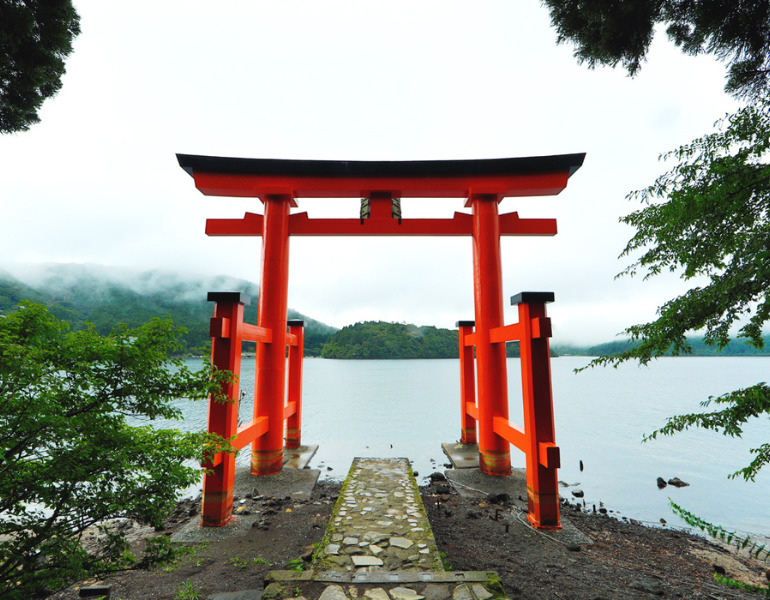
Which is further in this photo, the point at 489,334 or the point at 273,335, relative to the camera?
the point at 273,335

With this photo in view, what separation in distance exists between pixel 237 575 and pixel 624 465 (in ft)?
35.7

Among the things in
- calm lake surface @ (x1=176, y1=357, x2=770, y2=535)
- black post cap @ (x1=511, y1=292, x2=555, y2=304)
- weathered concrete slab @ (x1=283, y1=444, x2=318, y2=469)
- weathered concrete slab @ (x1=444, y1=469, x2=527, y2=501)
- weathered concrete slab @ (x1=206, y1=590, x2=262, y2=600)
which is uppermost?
black post cap @ (x1=511, y1=292, x2=555, y2=304)

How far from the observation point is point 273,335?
256 inches

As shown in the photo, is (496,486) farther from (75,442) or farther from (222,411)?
(75,442)

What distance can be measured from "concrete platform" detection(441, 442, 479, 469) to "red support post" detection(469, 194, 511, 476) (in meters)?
0.48

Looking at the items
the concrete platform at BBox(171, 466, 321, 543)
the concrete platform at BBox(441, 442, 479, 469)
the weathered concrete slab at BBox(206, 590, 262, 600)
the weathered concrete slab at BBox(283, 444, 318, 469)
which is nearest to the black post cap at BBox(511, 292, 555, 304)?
the weathered concrete slab at BBox(206, 590, 262, 600)

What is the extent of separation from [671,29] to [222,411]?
724cm

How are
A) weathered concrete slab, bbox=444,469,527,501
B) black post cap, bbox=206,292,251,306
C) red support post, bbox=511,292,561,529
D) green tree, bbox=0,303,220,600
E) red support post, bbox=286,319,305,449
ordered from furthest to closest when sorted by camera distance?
1. red support post, bbox=286,319,305,449
2. weathered concrete slab, bbox=444,469,527,501
3. black post cap, bbox=206,292,251,306
4. red support post, bbox=511,292,561,529
5. green tree, bbox=0,303,220,600

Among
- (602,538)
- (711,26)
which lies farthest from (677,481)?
(711,26)

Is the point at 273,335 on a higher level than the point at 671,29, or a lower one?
lower

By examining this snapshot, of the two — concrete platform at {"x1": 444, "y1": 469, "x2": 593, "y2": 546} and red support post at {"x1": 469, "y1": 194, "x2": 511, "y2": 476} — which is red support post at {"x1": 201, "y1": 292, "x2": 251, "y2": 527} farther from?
red support post at {"x1": 469, "y1": 194, "x2": 511, "y2": 476}

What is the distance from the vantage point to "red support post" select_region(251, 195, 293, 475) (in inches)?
253

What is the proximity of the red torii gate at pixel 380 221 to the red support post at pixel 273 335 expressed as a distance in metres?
0.02

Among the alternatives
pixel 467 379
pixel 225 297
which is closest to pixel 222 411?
pixel 225 297
